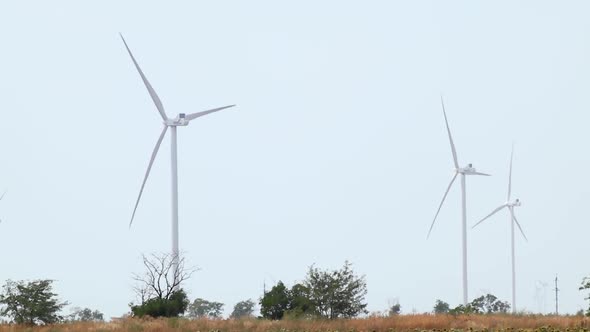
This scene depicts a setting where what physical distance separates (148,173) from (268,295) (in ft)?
40.3

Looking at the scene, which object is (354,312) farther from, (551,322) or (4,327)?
(4,327)

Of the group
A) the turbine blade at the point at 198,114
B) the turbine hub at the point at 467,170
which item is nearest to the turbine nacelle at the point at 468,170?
the turbine hub at the point at 467,170

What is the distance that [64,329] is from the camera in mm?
39312

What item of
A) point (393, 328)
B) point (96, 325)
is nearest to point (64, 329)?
point (96, 325)

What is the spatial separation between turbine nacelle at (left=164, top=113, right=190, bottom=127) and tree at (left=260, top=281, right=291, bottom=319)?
16.0 metres

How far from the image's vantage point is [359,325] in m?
38.6

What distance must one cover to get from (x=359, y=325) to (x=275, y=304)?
1300 centimetres

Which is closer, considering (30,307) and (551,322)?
(551,322)

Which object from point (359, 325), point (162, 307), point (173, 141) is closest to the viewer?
point (359, 325)

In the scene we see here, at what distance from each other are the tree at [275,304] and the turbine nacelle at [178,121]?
15990mm

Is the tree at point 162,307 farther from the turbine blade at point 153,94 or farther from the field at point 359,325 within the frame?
the turbine blade at point 153,94

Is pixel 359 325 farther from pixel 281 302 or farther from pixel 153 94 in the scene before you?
pixel 153 94

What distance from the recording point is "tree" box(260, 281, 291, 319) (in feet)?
167

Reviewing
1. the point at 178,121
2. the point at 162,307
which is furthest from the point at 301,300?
the point at 178,121
